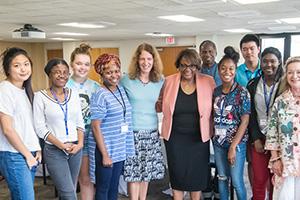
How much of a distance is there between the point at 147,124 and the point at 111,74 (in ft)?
1.68

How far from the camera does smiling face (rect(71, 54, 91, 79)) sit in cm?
270

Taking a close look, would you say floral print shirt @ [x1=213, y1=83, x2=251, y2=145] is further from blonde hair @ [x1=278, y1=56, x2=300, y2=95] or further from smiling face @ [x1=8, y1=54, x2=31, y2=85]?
smiling face @ [x1=8, y1=54, x2=31, y2=85]

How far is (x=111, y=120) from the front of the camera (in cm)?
253

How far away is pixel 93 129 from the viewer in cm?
250

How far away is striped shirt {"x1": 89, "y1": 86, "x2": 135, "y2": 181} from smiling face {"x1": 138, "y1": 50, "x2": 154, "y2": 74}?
26cm

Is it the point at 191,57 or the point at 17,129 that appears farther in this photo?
the point at 191,57

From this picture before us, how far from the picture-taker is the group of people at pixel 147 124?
221 cm

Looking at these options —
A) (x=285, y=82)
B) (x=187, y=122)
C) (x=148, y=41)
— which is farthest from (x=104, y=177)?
(x=148, y=41)

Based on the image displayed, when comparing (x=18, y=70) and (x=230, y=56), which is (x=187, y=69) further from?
(x=18, y=70)

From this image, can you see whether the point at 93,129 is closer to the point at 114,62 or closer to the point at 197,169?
the point at 114,62

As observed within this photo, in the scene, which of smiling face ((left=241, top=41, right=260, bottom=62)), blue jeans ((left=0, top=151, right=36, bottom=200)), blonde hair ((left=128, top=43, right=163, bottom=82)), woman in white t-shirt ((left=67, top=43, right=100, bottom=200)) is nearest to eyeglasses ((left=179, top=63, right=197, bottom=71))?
blonde hair ((left=128, top=43, right=163, bottom=82))

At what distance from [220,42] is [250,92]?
377 inches

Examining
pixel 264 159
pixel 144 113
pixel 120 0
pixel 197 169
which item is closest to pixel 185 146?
pixel 197 169

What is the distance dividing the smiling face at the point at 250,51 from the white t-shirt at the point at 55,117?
1.55 meters
